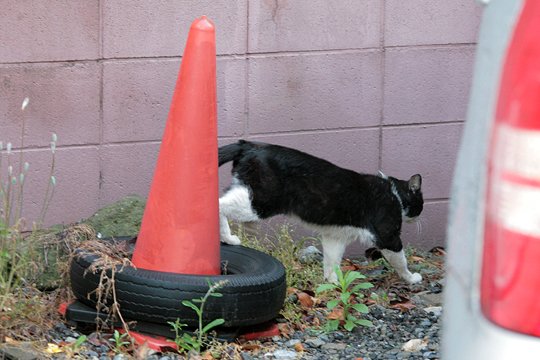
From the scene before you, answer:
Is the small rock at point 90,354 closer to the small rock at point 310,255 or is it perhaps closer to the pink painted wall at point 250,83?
the pink painted wall at point 250,83

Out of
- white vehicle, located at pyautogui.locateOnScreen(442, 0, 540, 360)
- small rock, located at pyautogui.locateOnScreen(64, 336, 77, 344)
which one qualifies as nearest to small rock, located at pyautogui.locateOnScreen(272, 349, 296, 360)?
small rock, located at pyautogui.locateOnScreen(64, 336, 77, 344)

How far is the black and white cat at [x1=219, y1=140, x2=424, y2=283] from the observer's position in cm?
596

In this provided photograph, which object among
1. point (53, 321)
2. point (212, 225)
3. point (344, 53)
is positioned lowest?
point (53, 321)

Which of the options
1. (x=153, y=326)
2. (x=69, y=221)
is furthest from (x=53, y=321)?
(x=69, y=221)

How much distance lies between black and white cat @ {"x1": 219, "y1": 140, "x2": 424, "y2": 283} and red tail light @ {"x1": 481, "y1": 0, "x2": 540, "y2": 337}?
3.55m

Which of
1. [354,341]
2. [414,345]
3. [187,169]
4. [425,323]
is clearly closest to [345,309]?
[354,341]

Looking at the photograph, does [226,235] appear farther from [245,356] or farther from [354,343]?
[245,356]

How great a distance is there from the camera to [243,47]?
6.45 meters

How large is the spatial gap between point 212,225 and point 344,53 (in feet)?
6.83

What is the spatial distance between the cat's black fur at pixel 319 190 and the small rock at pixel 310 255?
402 millimetres

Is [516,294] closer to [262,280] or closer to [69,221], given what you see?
[262,280]

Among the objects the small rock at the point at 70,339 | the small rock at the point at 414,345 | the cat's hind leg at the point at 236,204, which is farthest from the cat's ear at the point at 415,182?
the small rock at the point at 70,339

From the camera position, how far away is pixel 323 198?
6.20 metres

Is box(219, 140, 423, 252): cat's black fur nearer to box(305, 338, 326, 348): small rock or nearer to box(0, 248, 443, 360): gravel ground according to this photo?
box(0, 248, 443, 360): gravel ground
